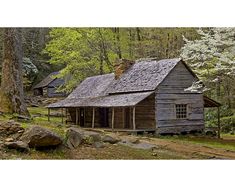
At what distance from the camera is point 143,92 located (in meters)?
11.3

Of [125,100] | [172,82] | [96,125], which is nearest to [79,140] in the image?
[96,125]

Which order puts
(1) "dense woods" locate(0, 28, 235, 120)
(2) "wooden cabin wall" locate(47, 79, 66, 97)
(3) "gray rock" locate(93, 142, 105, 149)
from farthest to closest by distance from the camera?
1. (2) "wooden cabin wall" locate(47, 79, 66, 97)
2. (1) "dense woods" locate(0, 28, 235, 120)
3. (3) "gray rock" locate(93, 142, 105, 149)

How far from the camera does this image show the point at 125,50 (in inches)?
416

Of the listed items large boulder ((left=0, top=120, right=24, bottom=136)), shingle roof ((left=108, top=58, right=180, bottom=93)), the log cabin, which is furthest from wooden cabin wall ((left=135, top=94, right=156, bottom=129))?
large boulder ((left=0, top=120, right=24, bottom=136))

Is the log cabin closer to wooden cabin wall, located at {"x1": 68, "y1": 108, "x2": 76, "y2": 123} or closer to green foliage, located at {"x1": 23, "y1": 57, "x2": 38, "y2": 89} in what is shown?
wooden cabin wall, located at {"x1": 68, "y1": 108, "x2": 76, "y2": 123}

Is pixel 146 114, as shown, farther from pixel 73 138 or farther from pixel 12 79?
pixel 12 79

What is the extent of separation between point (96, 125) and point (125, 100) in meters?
1.02

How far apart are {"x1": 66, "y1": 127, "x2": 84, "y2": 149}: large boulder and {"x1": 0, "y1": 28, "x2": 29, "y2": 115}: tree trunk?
113cm

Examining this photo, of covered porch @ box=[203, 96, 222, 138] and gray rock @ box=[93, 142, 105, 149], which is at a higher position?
covered porch @ box=[203, 96, 222, 138]

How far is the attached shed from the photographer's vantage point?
400 inches

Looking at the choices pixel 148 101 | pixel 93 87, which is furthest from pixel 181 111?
pixel 93 87

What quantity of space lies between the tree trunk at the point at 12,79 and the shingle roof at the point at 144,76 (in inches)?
97.1

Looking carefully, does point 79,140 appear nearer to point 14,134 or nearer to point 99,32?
point 14,134

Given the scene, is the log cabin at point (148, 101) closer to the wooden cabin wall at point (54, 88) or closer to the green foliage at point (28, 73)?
the wooden cabin wall at point (54, 88)
